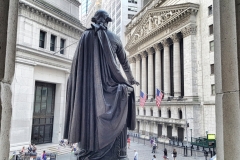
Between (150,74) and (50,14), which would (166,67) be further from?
(50,14)

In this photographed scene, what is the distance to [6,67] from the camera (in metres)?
2.27

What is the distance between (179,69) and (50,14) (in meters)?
25.9

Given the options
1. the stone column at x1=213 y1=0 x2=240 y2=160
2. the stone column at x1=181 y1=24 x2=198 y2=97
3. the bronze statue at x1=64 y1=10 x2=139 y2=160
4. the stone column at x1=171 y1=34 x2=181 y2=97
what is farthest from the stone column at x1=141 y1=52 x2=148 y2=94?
the stone column at x1=213 y1=0 x2=240 y2=160

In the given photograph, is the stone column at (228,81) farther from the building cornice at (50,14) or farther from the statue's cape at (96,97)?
the building cornice at (50,14)

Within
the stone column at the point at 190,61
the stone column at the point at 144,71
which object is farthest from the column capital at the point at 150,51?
the stone column at the point at 190,61

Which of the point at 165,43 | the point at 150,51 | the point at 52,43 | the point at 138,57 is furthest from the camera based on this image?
the point at 138,57

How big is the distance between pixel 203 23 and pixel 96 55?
36197mm

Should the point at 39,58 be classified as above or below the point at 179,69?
below

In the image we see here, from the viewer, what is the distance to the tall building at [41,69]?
2200cm

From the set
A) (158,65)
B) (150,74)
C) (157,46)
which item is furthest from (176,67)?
(150,74)

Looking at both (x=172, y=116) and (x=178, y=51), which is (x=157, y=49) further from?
(x=172, y=116)

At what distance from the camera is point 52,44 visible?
26.6 m

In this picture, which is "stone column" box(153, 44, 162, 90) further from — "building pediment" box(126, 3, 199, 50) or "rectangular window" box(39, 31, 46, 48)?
"rectangular window" box(39, 31, 46, 48)

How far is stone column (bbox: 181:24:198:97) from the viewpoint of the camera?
1430 inches
